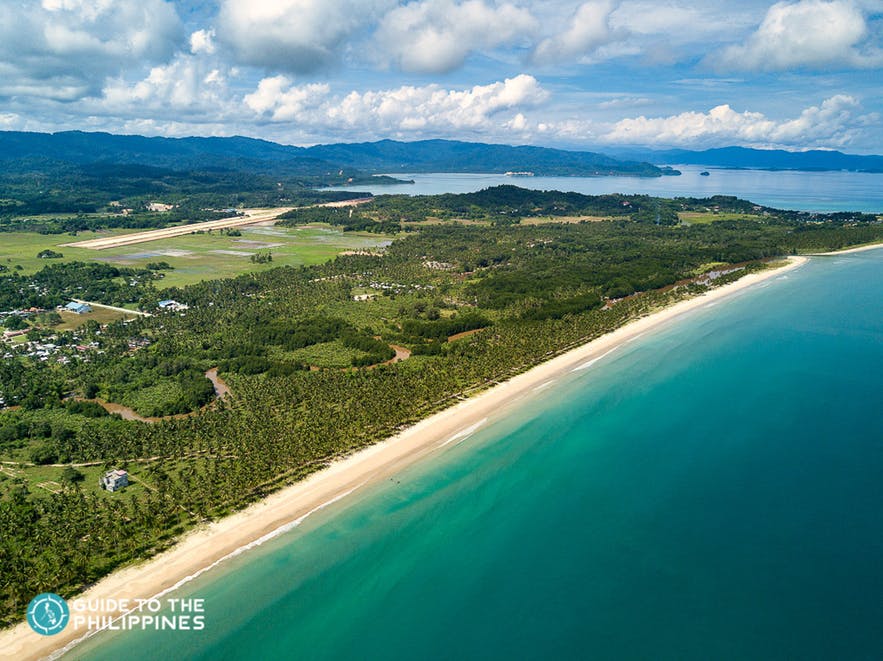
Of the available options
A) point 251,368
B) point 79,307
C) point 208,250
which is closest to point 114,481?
point 251,368

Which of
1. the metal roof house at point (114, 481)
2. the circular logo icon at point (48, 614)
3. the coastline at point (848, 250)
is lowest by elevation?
the circular logo icon at point (48, 614)

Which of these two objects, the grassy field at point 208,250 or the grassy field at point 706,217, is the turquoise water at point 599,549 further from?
the grassy field at point 706,217

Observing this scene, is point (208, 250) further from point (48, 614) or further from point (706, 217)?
point (706, 217)

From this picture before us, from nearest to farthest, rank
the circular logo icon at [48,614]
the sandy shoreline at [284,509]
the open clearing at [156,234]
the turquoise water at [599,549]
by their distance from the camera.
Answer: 1. the circular logo icon at [48,614]
2. the sandy shoreline at [284,509]
3. the turquoise water at [599,549]
4. the open clearing at [156,234]

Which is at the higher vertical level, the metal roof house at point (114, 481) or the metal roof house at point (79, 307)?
the metal roof house at point (114, 481)

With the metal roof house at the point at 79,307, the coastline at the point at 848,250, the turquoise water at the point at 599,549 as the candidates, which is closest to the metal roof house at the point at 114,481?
the turquoise water at the point at 599,549

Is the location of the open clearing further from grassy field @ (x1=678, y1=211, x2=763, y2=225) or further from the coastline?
the coastline
